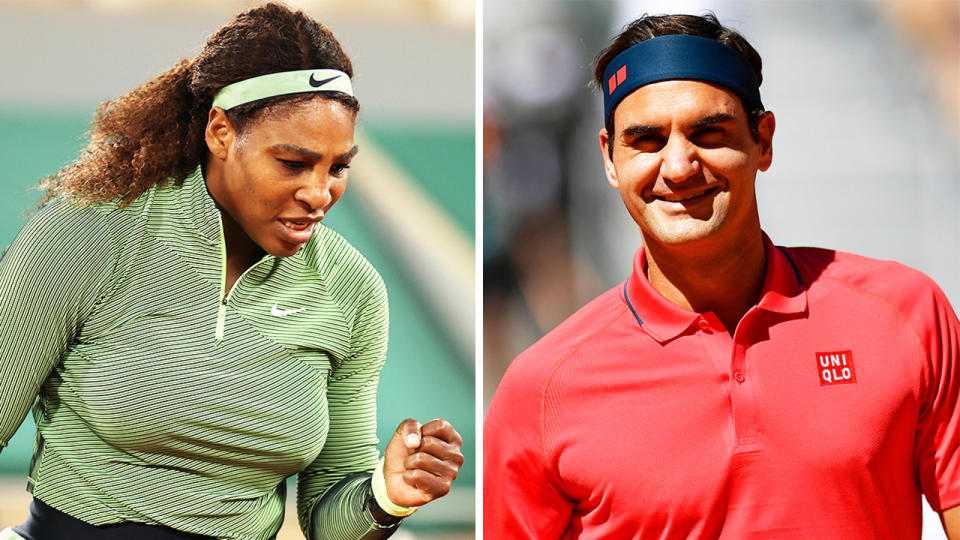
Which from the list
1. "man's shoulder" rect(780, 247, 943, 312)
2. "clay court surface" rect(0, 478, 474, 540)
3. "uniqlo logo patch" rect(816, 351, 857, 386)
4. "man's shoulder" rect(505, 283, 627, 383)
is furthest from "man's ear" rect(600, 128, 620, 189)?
"clay court surface" rect(0, 478, 474, 540)

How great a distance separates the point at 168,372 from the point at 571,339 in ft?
2.61

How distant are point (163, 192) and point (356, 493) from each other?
718 mm

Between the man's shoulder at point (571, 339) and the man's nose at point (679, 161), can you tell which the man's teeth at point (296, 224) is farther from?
the man's nose at point (679, 161)

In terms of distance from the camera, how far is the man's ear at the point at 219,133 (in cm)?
196

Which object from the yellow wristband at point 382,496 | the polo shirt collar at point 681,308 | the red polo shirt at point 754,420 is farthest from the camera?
the yellow wristband at point 382,496

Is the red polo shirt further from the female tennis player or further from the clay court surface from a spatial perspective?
the clay court surface

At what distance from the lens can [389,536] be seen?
2.07 metres

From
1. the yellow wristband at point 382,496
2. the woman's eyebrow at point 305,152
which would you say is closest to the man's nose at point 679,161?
the woman's eyebrow at point 305,152

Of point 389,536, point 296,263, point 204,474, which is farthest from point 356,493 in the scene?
point 296,263

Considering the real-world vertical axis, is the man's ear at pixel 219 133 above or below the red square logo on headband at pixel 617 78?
below

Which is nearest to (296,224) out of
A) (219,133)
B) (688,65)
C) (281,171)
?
(281,171)

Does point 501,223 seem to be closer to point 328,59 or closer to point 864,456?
point 328,59

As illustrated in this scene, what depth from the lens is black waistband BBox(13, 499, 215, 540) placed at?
6.16ft

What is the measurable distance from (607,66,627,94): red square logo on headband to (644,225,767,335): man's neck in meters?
0.33
